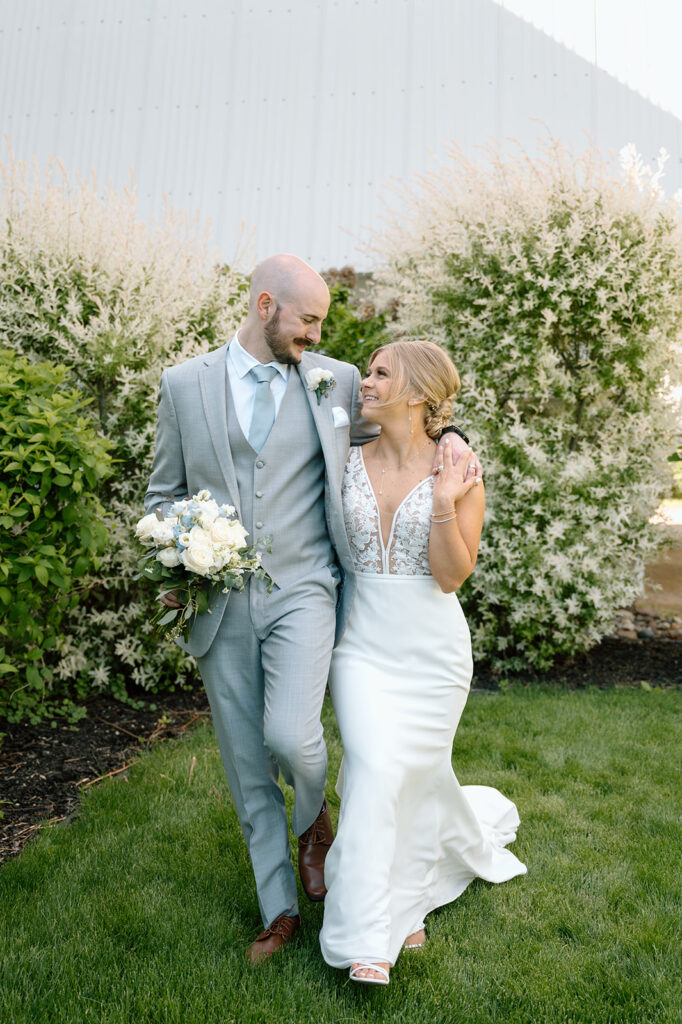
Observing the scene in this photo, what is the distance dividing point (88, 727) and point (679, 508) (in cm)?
903

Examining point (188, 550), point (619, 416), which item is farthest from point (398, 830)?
point (619, 416)

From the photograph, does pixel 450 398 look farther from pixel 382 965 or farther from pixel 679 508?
pixel 679 508

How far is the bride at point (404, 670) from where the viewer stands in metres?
2.74

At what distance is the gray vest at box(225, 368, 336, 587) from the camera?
117 inches

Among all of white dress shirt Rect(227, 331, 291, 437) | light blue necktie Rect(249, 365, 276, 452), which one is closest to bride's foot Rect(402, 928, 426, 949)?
light blue necktie Rect(249, 365, 276, 452)

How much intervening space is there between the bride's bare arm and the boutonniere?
19.9 inches

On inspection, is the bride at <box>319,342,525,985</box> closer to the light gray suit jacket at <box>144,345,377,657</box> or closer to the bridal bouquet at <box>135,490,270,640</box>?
the light gray suit jacket at <box>144,345,377,657</box>

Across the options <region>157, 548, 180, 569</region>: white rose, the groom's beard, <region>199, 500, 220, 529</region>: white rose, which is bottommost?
<region>157, 548, 180, 569</region>: white rose

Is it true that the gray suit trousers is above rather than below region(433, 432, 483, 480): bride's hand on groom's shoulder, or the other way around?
below

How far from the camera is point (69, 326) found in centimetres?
507

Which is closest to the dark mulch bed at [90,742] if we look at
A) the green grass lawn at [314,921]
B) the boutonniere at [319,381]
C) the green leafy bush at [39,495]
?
the green grass lawn at [314,921]

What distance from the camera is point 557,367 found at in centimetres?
621

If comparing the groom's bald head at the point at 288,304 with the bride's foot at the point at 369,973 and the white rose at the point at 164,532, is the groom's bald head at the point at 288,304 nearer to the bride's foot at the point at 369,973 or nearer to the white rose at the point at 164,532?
the white rose at the point at 164,532

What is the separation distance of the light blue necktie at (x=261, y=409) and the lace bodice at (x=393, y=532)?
430 millimetres
